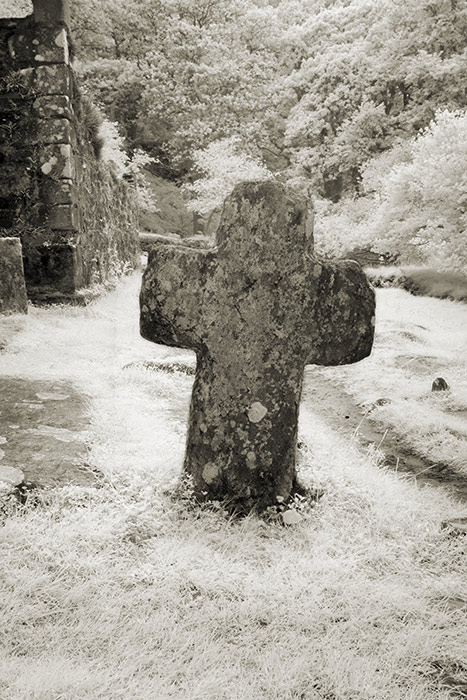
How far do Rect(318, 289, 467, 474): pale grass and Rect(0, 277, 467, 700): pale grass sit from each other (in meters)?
1.03

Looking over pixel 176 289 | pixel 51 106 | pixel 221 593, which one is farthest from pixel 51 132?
pixel 221 593

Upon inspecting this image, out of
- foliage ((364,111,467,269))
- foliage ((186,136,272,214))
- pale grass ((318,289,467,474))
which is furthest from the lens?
foliage ((186,136,272,214))

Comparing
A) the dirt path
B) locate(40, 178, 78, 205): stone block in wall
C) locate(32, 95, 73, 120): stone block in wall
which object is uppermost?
locate(32, 95, 73, 120): stone block in wall

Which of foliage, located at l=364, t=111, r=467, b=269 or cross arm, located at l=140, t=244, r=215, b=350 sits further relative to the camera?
foliage, located at l=364, t=111, r=467, b=269

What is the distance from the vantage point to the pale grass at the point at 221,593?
5.25 feet

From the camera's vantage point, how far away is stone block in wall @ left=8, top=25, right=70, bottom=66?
8.04 meters

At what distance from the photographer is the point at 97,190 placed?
402 inches

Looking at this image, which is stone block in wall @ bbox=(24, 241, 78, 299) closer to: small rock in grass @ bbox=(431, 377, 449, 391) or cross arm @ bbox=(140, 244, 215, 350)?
small rock in grass @ bbox=(431, 377, 449, 391)

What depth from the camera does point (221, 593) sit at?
6.60 feet

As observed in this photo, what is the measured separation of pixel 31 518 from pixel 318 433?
7.84 feet

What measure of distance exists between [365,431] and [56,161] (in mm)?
6627

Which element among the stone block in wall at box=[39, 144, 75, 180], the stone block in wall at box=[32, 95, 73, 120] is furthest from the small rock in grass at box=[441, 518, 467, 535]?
the stone block in wall at box=[32, 95, 73, 120]

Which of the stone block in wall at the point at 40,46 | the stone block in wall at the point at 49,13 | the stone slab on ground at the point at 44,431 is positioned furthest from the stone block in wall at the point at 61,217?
the stone slab on ground at the point at 44,431

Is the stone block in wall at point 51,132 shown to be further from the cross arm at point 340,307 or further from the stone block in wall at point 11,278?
the cross arm at point 340,307
